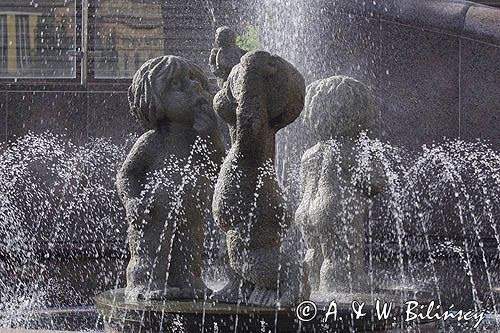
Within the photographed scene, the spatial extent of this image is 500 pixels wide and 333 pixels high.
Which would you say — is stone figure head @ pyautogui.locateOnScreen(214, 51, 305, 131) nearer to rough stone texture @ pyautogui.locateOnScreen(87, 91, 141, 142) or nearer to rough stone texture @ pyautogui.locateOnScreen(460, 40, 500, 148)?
rough stone texture @ pyautogui.locateOnScreen(460, 40, 500, 148)

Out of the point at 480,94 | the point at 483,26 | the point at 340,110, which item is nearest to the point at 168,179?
the point at 340,110

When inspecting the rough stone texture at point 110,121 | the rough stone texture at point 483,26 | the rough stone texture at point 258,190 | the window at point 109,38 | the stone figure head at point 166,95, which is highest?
the window at point 109,38

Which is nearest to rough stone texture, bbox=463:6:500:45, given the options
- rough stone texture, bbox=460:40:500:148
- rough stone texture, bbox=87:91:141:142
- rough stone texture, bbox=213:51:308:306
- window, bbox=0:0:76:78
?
rough stone texture, bbox=460:40:500:148

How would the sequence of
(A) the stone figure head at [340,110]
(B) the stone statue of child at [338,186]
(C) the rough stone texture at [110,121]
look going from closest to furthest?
(B) the stone statue of child at [338,186] < (A) the stone figure head at [340,110] < (C) the rough stone texture at [110,121]

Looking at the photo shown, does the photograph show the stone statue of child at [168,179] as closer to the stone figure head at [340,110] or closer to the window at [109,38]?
the stone figure head at [340,110]

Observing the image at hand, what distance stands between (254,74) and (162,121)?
860 millimetres

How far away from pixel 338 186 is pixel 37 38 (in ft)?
25.5

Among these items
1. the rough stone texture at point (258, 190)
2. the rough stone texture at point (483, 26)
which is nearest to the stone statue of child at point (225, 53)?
the rough stone texture at point (258, 190)

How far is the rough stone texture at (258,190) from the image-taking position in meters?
5.63

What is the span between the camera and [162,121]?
20.5 ft

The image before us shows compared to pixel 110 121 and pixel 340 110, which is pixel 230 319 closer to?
pixel 340 110

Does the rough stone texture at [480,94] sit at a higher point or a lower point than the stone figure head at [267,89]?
higher

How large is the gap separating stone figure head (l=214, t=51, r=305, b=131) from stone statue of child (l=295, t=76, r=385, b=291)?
1.16 m

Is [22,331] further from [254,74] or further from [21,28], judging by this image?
[21,28]
